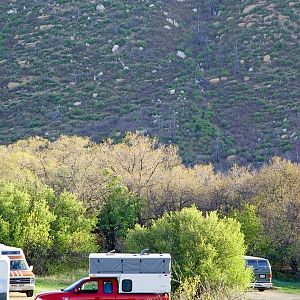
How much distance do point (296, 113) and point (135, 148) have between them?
1921 cm

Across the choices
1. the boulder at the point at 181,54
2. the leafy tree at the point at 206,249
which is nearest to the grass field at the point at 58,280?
the leafy tree at the point at 206,249

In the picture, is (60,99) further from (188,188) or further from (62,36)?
(188,188)

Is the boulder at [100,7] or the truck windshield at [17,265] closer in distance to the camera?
the truck windshield at [17,265]

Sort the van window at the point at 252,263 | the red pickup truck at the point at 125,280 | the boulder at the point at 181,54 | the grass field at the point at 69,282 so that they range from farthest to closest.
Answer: the boulder at the point at 181,54 → the van window at the point at 252,263 → the grass field at the point at 69,282 → the red pickup truck at the point at 125,280

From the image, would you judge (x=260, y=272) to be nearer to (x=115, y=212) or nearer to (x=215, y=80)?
(x=115, y=212)

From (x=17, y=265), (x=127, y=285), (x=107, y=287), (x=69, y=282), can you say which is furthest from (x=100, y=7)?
(x=107, y=287)

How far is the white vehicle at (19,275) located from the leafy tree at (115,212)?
14586mm

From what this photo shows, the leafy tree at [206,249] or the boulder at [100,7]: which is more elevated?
the boulder at [100,7]

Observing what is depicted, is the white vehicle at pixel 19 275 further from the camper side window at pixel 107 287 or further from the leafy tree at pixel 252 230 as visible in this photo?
the leafy tree at pixel 252 230

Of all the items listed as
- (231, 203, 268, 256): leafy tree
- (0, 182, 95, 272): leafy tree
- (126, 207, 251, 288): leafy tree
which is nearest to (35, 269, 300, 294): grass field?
(0, 182, 95, 272): leafy tree

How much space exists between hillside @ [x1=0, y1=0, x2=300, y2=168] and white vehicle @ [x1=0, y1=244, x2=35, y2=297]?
1196 inches

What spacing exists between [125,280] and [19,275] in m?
5.19

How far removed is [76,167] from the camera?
153 feet

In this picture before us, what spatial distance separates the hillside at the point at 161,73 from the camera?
64.6 m
